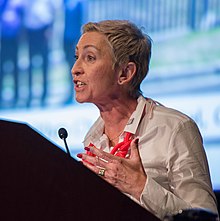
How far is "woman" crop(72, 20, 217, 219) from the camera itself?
1926 mm

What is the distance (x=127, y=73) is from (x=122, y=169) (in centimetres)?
45

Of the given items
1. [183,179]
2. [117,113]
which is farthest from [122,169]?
[117,113]

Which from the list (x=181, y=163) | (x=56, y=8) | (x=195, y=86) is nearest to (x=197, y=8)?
(x=195, y=86)

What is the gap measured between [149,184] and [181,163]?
16 cm

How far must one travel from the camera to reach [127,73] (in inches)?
85.0

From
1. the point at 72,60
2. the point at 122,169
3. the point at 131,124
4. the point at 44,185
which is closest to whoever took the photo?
the point at 44,185

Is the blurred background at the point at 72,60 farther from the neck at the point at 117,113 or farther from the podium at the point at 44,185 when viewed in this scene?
the podium at the point at 44,185

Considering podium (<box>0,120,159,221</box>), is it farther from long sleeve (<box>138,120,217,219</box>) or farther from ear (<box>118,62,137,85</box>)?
ear (<box>118,62,137,85</box>)

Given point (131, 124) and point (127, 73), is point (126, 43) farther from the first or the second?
point (131, 124)

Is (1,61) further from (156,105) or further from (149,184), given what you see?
(149,184)

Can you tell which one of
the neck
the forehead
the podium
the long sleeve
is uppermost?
the forehead

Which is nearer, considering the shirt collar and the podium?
the podium

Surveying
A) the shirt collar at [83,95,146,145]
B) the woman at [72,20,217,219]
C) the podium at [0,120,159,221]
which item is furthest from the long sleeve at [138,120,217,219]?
the podium at [0,120,159,221]

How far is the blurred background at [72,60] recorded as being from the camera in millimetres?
2832
